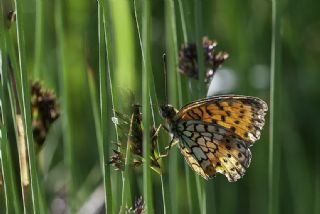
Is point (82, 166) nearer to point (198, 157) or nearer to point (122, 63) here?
point (122, 63)

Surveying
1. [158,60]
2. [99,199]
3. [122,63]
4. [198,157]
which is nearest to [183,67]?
[198,157]

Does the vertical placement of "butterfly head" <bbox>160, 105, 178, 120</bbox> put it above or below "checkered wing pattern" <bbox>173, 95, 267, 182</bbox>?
above

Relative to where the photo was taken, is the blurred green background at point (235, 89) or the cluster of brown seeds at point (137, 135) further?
the blurred green background at point (235, 89)

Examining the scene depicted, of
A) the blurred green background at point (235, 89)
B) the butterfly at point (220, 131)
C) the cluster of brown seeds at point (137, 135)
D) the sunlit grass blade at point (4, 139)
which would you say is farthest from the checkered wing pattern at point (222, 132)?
the blurred green background at point (235, 89)

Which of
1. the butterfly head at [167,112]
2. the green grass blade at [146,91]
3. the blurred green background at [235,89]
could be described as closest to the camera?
the green grass blade at [146,91]

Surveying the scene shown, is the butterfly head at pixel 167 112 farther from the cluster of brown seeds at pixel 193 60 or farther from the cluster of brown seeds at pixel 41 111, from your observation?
the cluster of brown seeds at pixel 41 111

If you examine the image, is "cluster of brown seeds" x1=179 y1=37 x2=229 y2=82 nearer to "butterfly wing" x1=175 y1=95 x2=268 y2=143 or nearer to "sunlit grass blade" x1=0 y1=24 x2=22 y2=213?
"butterfly wing" x1=175 y1=95 x2=268 y2=143

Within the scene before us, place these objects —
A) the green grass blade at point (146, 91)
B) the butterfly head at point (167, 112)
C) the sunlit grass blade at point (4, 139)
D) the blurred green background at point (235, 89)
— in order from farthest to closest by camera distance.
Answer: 1. the blurred green background at point (235, 89)
2. the butterfly head at point (167, 112)
3. the sunlit grass blade at point (4, 139)
4. the green grass blade at point (146, 91)


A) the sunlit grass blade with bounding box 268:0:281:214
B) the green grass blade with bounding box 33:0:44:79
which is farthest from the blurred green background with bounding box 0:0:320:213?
the sunlit grass blade with bounding box 268:0:281:214
